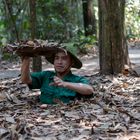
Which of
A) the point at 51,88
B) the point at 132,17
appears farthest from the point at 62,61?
the point at 132,17

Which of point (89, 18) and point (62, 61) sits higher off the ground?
point (62, 61)

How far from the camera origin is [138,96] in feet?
18.7

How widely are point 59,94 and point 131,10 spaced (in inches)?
797

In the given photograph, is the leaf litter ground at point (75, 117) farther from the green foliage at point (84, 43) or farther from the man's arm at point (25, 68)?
the green foliage at point (84, 43)

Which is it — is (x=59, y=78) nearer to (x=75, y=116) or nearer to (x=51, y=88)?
(x=51, y=88)

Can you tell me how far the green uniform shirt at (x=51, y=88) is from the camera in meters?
5.14

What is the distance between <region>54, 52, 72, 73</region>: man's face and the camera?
5145 millimetres

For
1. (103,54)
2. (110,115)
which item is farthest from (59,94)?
(103,54)

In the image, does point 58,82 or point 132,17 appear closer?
point 58,82

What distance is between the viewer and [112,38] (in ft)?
24.4

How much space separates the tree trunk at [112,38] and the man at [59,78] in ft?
7.08

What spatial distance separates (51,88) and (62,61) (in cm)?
37

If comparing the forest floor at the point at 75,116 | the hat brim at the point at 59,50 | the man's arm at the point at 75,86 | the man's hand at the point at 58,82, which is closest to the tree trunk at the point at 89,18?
the forest floor at the point at 75,116

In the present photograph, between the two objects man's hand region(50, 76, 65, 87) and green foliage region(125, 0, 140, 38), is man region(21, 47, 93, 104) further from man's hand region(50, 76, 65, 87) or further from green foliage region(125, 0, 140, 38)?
green foliage region(125, 0, 140, 38)
